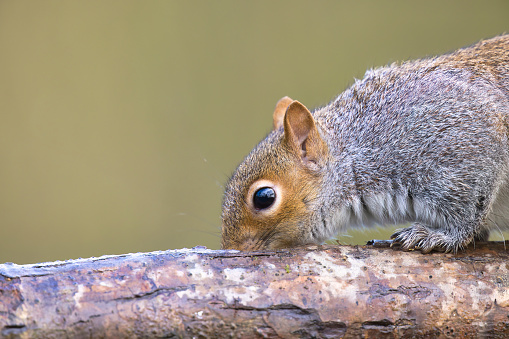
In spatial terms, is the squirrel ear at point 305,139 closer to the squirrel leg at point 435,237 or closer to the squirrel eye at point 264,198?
the squirrel eye at point 264,198

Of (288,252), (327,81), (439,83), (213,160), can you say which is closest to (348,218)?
(288,252)

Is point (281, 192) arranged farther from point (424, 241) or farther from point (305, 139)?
point (424, 241)

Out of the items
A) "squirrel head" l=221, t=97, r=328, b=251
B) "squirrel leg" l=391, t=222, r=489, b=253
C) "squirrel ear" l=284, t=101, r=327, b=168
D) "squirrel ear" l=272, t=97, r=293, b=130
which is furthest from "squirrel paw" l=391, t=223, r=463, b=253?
"squirrel ear" l=272, t=97, r=293, b=130

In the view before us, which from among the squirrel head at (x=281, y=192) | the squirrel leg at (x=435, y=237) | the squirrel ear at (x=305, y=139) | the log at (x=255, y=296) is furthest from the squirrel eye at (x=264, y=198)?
the squirrel leg at (x=435, y=237)

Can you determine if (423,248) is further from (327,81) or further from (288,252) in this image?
(327,81)

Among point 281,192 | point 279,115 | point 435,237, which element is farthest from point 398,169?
point 279,115

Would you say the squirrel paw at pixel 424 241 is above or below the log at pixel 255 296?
above

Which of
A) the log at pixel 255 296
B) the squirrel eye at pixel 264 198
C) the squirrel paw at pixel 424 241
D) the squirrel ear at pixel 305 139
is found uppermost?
the squirrel ear at pixel 305 139

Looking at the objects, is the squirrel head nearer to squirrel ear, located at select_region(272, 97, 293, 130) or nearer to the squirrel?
the squirrel
